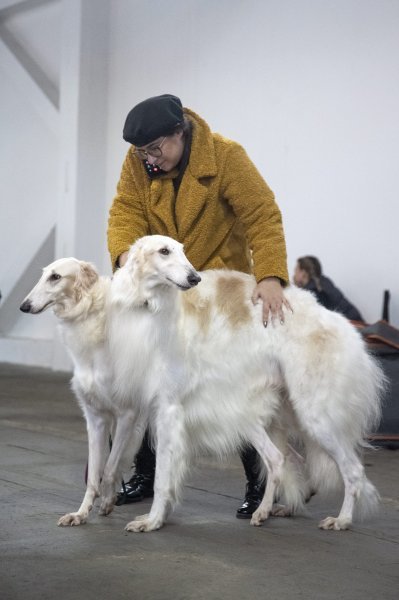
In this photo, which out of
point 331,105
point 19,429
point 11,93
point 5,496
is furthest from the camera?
point 11,93

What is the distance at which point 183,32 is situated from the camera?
1041 centimetres

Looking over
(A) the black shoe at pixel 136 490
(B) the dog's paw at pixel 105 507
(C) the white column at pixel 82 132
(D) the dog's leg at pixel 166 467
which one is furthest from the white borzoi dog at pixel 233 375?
(C) the white column at pixel 82 132

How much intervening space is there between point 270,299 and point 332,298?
15.4 feet

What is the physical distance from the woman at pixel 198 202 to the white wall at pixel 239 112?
4508mm

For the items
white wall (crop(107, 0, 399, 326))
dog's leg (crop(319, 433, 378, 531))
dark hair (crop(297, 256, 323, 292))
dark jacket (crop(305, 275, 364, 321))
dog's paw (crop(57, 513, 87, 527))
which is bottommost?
dog's paw (crop(57, 513, 87, 527))

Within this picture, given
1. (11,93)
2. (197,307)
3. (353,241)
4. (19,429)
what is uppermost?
(11,93)

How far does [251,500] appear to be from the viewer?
400 cm

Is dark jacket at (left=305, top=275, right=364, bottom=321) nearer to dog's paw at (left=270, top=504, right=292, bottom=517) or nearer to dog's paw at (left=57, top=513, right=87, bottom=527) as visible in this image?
dog's paw at (left=270, top=504, right=292, bottom=517)

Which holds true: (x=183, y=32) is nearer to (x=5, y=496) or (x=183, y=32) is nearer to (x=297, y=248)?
(x=297, y=248)

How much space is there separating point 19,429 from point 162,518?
307 cm

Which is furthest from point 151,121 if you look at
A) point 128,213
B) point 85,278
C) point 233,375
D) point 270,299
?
point 233,375

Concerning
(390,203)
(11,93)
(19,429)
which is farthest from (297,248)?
(11,93)

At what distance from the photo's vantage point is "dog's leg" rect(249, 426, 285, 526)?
3.86 metres

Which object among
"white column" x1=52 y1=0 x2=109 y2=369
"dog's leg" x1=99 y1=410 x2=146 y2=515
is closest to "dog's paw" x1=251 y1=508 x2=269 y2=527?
"dog's leg" x1=99 y1=410 x2=146 y2=515
